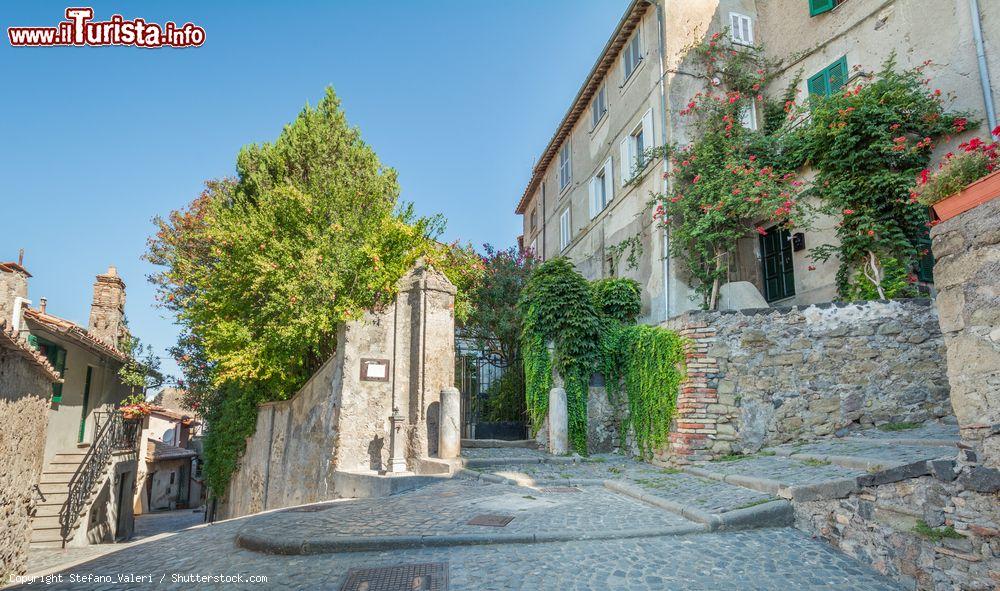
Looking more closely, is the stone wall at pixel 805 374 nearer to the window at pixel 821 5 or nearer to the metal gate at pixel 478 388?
the metal gate at pixel 478 388

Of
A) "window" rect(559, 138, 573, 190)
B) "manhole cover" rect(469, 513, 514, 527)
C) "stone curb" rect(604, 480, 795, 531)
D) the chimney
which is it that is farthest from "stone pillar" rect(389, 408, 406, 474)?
the chimney

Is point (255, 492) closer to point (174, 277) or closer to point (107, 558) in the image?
point (174, 277)

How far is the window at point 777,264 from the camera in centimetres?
1252

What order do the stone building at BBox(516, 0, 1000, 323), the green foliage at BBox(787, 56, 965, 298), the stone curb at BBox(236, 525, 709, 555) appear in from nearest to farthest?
the stone curb at BBox(236, 525, 709, 555), the green foliage at BBox(787, 56, 965, 298), the stone building at BBox(516, 0, 1000, 323)

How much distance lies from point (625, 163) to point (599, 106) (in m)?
3.39

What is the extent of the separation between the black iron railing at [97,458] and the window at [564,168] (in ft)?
57.0

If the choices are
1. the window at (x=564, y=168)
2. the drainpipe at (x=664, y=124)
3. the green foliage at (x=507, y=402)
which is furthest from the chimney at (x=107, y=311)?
the drainpipe at (x=664, y=124)

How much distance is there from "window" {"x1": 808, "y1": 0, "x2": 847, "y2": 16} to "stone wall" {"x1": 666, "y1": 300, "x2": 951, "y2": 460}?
803 centimetres

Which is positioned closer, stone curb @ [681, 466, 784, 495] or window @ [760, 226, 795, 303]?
stone curb @ [681, 466, 784, 495]

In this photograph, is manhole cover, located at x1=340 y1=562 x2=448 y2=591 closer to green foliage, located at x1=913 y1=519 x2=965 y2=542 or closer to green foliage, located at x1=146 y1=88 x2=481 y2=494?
green foliage, located at x1=913 y1=519 x2=965 y2=542

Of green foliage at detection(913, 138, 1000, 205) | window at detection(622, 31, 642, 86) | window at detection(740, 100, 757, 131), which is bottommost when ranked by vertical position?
green foliage at detection(913, 138, 1000, 205)

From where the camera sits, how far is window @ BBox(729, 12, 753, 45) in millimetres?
14102

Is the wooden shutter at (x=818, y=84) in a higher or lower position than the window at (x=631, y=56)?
lower

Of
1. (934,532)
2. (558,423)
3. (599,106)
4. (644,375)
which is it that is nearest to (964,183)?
(934,532)
